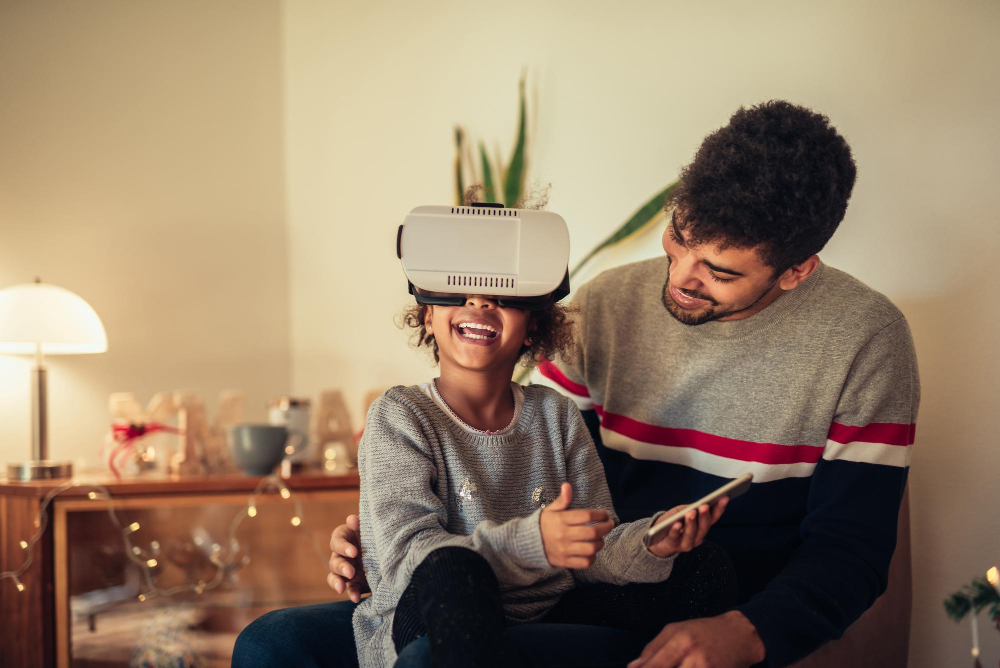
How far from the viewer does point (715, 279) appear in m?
1.07

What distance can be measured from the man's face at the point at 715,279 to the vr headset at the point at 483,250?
190 mm

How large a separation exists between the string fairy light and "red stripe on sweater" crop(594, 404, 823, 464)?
860 millimetres

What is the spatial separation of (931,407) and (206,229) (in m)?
1.88

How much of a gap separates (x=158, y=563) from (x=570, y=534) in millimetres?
1427

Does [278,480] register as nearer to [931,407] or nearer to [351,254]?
[351,254]

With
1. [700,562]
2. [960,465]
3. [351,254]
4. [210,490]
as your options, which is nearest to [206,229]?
[351,254]

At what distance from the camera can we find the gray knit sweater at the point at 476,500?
86 cm

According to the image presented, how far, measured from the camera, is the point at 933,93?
1399 millimetres

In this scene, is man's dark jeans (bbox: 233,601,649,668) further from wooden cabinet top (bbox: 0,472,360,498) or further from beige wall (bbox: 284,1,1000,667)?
beige wall (bbox: 284,1,1000,667)

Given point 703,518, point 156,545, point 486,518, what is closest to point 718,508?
point 703,518

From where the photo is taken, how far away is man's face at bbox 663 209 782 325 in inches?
40.7

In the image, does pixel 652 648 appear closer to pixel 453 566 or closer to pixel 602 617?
pixel 602 617

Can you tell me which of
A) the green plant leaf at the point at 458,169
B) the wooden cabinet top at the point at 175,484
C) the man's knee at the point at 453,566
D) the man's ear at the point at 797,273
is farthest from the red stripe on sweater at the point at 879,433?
the green plant leaf at the point at 458,169

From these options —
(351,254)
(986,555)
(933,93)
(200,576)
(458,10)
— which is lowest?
(200,576)
